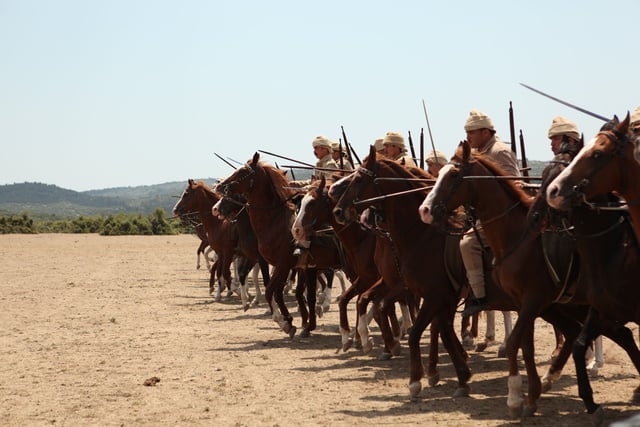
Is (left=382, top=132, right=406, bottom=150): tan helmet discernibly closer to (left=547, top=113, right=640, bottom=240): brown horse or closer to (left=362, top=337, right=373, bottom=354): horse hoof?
(left=362, top=337, right=373, bottom=354): horse hoof

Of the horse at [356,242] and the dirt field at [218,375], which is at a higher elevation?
the horse at [356,242]

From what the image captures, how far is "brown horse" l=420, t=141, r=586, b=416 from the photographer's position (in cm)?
959

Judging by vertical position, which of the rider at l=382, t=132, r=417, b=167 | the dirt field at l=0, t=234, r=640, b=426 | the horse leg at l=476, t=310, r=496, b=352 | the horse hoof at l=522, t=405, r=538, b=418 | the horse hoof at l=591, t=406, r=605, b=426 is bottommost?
the dirt field at l=0, t=234, r=640, b=426

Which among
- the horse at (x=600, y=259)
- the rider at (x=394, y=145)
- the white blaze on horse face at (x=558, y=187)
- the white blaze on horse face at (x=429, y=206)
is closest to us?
the white blaze on horse face at (x=558, y=187)

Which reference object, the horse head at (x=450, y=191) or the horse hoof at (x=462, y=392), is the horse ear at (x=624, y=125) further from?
the horse hoof at (x=462, y=392)

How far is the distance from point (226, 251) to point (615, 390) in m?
12.7

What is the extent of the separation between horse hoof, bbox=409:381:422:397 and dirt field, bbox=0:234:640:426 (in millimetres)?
102

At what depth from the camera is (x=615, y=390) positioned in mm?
10867

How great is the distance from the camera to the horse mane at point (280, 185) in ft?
55.6

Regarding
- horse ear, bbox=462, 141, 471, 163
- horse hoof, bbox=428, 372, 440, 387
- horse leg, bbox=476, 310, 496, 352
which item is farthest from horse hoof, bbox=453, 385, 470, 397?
horse leg, bbox=476, 310, 496, 352

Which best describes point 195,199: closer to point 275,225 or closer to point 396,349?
point 275,225

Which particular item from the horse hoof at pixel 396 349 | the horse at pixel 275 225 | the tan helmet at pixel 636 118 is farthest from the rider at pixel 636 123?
the horse at pixel 275 225

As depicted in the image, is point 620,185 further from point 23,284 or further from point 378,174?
point 23,284

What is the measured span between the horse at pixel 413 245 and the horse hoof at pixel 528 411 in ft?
4.67
